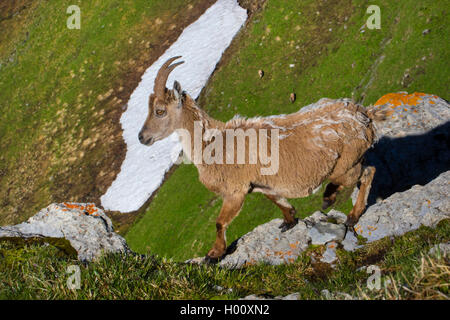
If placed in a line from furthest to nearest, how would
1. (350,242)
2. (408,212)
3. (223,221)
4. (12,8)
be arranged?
(12,8) → (223,221) → (408,212) → (350,242)

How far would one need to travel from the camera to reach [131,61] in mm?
49594

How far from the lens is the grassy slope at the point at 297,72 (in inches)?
834

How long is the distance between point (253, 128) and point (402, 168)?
687cm

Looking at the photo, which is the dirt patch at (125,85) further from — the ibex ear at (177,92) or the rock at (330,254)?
the rock at (330,254)

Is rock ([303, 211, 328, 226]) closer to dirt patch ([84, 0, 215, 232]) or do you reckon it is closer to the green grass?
the green grass

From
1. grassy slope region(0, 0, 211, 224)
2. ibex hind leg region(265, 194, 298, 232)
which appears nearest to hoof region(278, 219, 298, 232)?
ibex hind leg region(265, 194, 298, 232)

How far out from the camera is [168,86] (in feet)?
130

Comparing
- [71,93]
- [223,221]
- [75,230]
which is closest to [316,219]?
[223,221]

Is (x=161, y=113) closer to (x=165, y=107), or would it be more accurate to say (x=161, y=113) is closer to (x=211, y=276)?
(x=165, y=107)

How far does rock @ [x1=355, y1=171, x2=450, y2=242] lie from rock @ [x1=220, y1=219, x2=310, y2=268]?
5.45 feet

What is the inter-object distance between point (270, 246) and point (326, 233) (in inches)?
65.7

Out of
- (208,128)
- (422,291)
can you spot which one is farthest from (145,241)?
(422,291)

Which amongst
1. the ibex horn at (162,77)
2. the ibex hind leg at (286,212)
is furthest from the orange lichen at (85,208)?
the ibex hind leg at (286,212)

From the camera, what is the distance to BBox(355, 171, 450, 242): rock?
10406 mm
